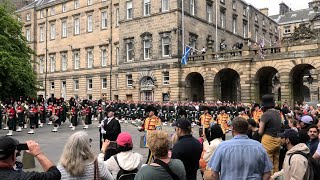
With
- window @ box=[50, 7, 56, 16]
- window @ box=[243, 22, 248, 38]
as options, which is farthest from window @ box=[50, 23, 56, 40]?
window @ box=[243, 22, 248, 38]

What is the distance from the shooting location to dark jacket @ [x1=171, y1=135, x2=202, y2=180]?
18.7 ft

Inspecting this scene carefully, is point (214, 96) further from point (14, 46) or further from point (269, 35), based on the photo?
point (269, 35)

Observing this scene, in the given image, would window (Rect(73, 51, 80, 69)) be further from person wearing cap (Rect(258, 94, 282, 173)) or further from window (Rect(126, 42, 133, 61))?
person wearing cap (Rect(258, 94, 282, 173))

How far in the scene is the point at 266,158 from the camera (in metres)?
4.76

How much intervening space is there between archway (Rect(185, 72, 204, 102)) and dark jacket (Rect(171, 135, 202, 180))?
32846mm

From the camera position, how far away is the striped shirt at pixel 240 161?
15.3 feet

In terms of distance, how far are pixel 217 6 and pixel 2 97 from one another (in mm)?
27096

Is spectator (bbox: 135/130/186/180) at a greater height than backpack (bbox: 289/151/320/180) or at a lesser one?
greater

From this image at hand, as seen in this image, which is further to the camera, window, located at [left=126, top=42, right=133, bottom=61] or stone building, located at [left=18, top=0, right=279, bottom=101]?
window, located at [left=126, top=42, right=133, bottom=61]

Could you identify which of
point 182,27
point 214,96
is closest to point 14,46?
point 182,27

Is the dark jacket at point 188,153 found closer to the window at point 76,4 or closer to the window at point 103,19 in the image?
the window at point 103,19

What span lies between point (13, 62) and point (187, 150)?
94.4ft

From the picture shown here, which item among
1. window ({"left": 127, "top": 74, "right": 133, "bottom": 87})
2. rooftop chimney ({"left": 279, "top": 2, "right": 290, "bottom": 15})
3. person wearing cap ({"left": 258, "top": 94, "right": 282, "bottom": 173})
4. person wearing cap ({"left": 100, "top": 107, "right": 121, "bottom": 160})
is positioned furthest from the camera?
rooftop chimney ({"left": 279, "top": 2, "right": 290, "bottom": 15})

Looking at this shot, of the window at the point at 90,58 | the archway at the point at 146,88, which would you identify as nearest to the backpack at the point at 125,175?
the archway at the point at 146,88
